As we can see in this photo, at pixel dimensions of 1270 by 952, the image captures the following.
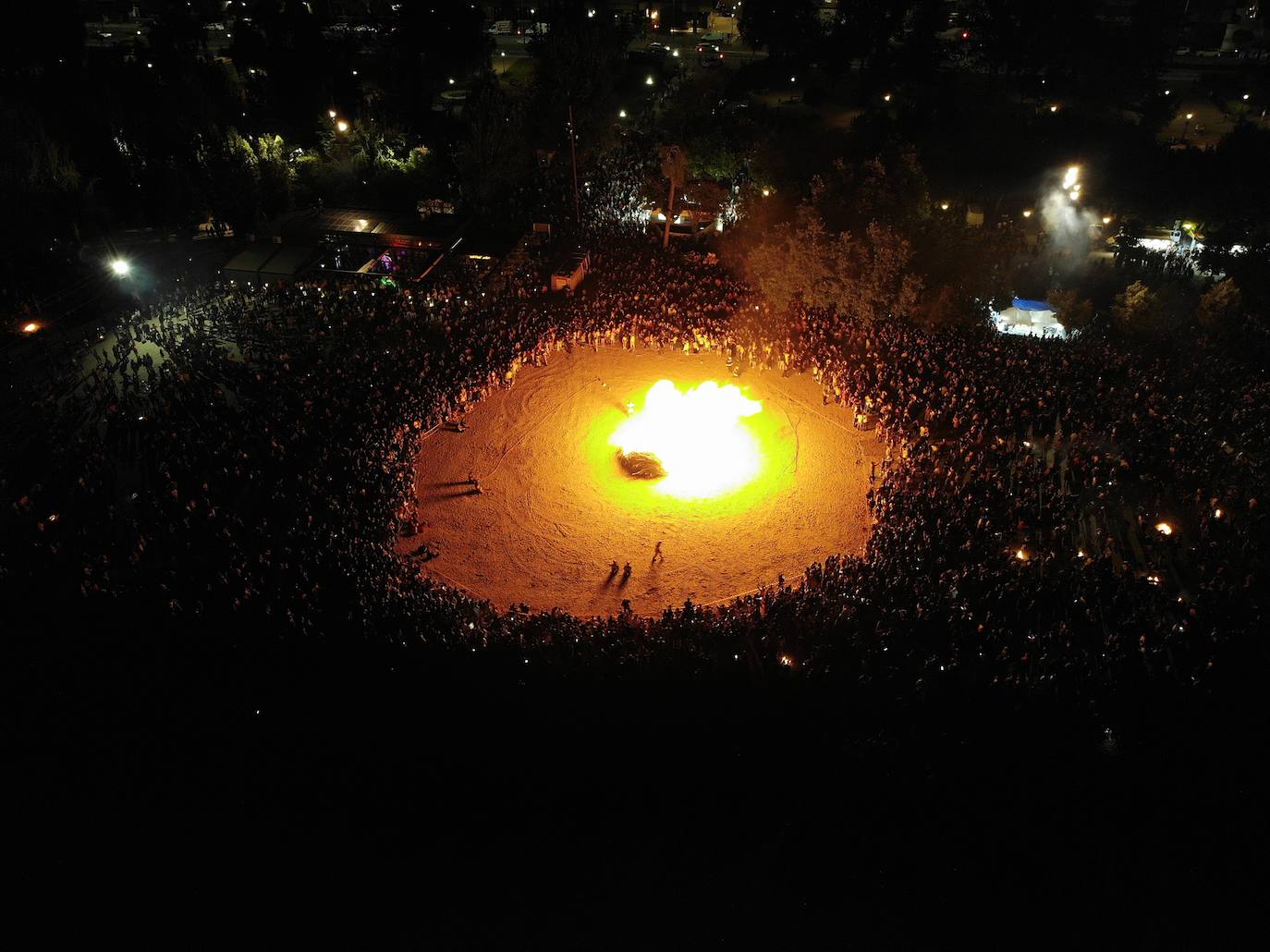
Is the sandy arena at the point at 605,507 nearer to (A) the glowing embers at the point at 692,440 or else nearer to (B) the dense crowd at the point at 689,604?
(A) the glowing embers at the point at 692,440

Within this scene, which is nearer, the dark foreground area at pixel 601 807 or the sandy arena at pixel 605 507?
the dark foreground area at pixel 601 807

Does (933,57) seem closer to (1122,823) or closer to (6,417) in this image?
(1122,823)

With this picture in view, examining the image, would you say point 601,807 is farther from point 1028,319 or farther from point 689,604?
point 1028,319

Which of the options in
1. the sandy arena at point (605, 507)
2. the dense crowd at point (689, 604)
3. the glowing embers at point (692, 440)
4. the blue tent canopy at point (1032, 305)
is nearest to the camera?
the dense crowd at point (689, 604)

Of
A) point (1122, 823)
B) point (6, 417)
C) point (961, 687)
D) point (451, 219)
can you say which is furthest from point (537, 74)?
point (1122, 823)

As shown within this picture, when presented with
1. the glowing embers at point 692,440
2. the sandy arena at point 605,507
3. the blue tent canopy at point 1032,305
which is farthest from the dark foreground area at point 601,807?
the blue tent canopy at point 1032,305

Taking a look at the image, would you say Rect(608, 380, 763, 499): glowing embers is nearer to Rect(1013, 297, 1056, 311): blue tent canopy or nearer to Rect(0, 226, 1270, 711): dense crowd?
Rect(0, 226, 1270, 711): dense crowd
